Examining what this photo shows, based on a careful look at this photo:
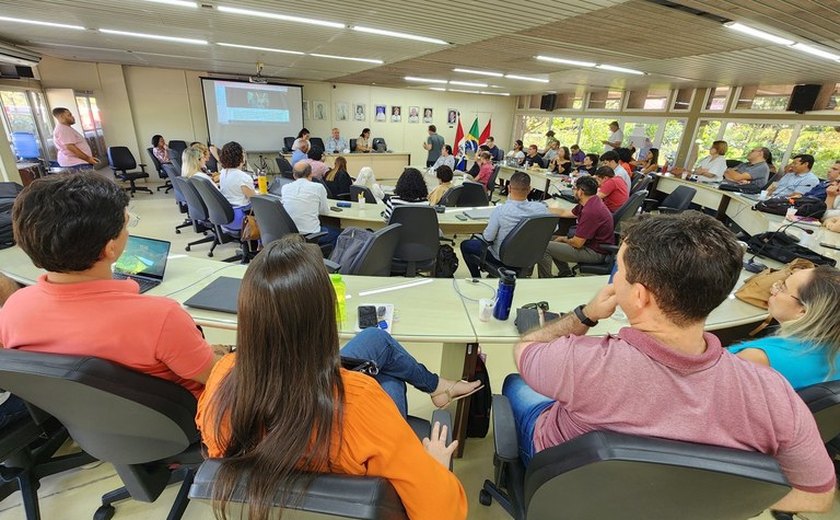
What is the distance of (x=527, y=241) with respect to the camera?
2959mm

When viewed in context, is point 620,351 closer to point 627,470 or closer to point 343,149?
point 627,470

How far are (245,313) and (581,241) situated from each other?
324 centimetres

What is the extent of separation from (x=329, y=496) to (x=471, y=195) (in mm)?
4626

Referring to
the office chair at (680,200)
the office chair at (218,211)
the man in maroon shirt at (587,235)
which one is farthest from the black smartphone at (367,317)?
the office chair at (680,200)

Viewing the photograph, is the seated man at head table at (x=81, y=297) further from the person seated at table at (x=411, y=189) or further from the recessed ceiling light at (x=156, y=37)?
the recessed ceiling light at (x=156, y=37)

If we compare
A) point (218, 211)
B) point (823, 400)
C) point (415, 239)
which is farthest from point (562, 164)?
point (823, 400)

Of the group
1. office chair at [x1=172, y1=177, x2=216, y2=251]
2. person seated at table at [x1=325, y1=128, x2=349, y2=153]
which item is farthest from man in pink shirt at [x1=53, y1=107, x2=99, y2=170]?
person seated at table at [x1=325, y1=128, x2=349, y2=153]

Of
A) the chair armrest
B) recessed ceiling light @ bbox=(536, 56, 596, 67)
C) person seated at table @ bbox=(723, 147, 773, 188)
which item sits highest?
recessed ceiling light @ bbox=(536, 56, 596, 67)

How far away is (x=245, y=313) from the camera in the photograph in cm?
72

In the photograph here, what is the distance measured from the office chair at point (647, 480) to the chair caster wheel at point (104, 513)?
1.71 meters

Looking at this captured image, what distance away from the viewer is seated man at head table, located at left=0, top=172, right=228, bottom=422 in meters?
1.00

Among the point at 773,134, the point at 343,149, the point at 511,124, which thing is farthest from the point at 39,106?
the point at 773,134

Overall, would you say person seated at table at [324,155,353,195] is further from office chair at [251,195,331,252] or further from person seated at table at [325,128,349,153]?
person seated at table at [325,128,349,153]

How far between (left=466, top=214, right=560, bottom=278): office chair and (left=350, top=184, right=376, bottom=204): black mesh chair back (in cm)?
206
